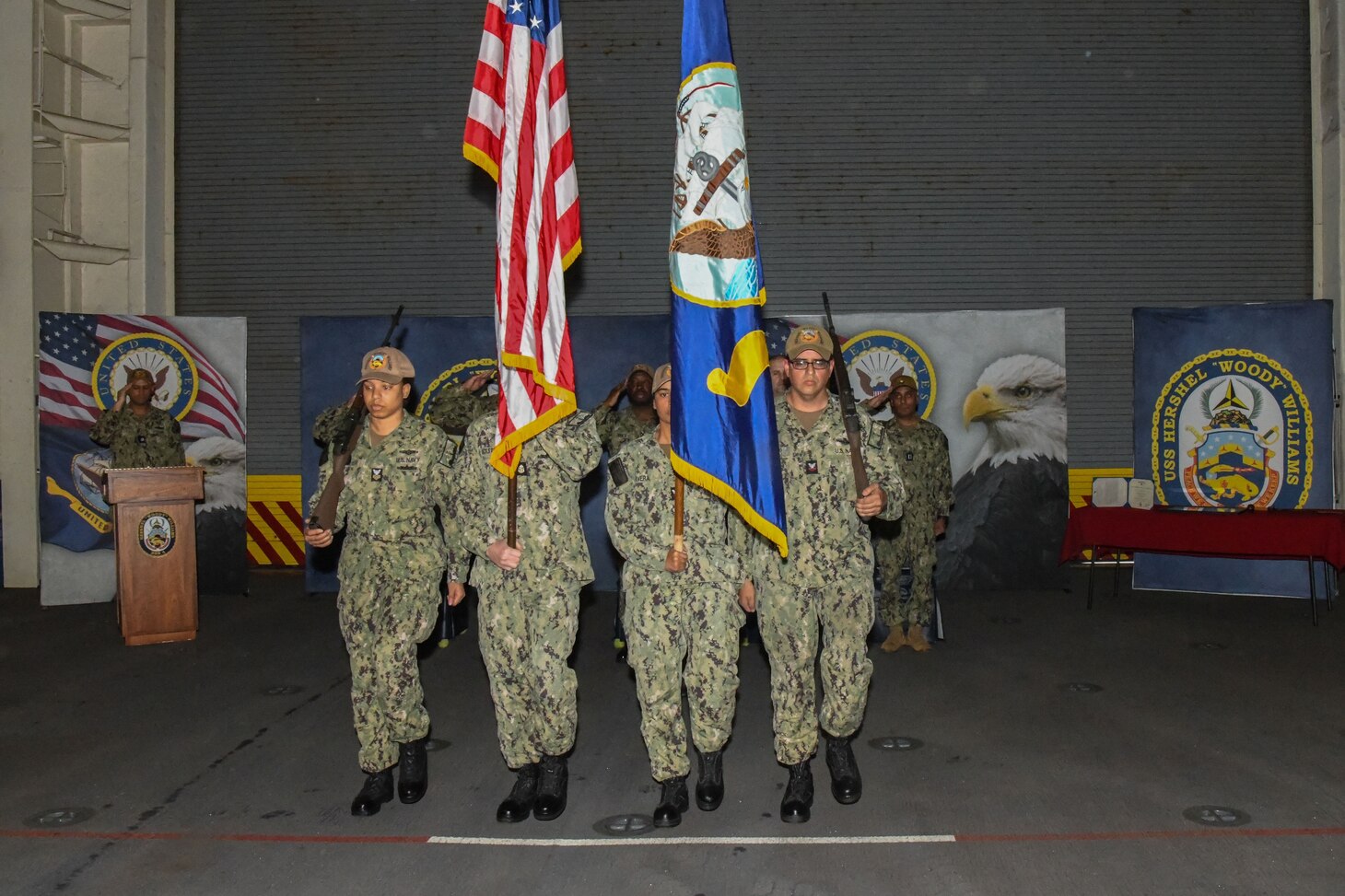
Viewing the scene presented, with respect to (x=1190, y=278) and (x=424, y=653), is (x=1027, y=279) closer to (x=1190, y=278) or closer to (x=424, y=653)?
(x=1190, y=278)

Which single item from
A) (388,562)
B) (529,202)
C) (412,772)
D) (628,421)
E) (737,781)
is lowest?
(737,781)

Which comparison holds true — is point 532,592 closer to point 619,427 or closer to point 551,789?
point 551,789

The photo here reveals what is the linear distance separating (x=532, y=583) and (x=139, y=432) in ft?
18.0

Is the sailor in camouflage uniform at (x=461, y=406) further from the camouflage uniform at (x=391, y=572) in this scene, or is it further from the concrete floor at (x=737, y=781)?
the camouflage uniform at (x=391, y=572)

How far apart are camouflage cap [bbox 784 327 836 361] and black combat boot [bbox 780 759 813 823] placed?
5.15 ft

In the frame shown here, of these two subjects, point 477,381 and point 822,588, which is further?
point 477,381

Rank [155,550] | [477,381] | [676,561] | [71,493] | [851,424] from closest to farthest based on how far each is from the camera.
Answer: [676,561]
[851,424]
[477,381]
[155,550]
[71,493]

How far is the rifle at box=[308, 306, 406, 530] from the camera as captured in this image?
3.99 meters

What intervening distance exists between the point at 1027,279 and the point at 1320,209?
9.02ft

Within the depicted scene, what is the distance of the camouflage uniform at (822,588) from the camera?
3904 mm

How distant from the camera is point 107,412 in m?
8.09

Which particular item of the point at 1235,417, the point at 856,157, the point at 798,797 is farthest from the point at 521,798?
the point at 856,157

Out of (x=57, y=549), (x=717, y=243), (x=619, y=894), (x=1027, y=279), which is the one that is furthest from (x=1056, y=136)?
(x=57, y=549)

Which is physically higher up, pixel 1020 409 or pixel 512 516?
pixel 1020 409
